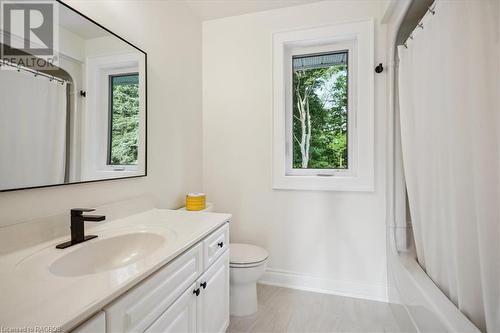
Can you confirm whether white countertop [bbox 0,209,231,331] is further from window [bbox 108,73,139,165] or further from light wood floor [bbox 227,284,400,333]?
light wood floor [bbox 227,284,400,333]

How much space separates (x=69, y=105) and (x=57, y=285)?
0.80 m

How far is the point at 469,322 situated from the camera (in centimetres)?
95

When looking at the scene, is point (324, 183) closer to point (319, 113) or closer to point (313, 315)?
point (319, 113)

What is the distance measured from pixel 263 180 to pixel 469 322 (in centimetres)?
149

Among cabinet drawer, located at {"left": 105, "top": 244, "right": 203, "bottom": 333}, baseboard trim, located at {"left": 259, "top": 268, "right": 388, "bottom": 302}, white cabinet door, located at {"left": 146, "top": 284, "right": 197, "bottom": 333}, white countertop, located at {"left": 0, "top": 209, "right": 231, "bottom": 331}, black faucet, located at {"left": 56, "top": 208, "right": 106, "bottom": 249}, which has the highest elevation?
black faucet, located at {"left": 56, "top": 208, "right": 106, "bottom": 249}

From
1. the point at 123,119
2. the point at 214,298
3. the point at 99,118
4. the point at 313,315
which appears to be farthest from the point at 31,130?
the point at 313,315

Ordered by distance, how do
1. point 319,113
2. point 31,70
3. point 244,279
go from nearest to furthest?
1. point 31,70
2. point 244,279
3. point 319,113

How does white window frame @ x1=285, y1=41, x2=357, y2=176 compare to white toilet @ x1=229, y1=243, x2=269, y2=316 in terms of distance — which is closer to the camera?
white toilet @ x1=229, y1=243, x2=269, y2=316

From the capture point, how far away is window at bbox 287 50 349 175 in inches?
81.4

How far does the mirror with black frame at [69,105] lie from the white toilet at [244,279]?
0.89 metres

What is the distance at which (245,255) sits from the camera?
1761mm

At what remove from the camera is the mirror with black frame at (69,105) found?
0.88 m

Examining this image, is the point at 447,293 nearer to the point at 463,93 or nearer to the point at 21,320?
the point at 463,93

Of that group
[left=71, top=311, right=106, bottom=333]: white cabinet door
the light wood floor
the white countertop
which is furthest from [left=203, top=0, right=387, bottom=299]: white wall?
[left=71, top=311, right=106, bottom=333]: white cabinet door
